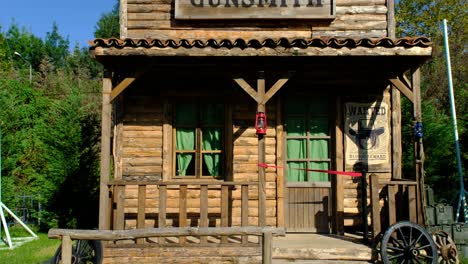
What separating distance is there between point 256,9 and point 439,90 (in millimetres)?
16361

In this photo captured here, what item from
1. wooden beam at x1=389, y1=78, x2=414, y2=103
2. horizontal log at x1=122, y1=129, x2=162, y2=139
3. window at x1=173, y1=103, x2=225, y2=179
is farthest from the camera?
window at x1=173, y1=103, x2=225, y2=179

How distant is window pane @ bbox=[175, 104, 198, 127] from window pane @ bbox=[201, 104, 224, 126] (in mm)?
158

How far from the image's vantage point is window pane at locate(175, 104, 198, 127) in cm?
782

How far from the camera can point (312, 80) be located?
758 centimetres

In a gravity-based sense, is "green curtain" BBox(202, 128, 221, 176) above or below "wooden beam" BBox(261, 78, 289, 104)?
below

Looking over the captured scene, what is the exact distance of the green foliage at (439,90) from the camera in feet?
35.0

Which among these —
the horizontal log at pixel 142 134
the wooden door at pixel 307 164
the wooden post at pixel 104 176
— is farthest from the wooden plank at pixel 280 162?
the wooden post at pixel 104 176

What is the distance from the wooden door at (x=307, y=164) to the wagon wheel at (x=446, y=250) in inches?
77.2

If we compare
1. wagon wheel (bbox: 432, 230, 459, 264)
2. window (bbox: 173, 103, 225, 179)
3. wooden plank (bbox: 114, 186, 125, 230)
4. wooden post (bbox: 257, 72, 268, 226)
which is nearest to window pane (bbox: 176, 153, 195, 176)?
window (bbox: 173, 103, 225, 179)

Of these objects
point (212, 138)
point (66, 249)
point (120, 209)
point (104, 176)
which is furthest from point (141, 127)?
point (66, 249)

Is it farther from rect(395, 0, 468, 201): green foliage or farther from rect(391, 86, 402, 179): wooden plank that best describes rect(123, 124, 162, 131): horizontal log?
rect(395, 0, 468, 201): green foliage

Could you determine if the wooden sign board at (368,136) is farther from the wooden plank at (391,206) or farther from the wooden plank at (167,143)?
the wooden plank at (167,143)

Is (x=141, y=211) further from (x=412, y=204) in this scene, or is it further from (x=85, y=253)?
(x=412, y=204)

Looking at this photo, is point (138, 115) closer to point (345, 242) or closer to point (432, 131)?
point (345, 242)
